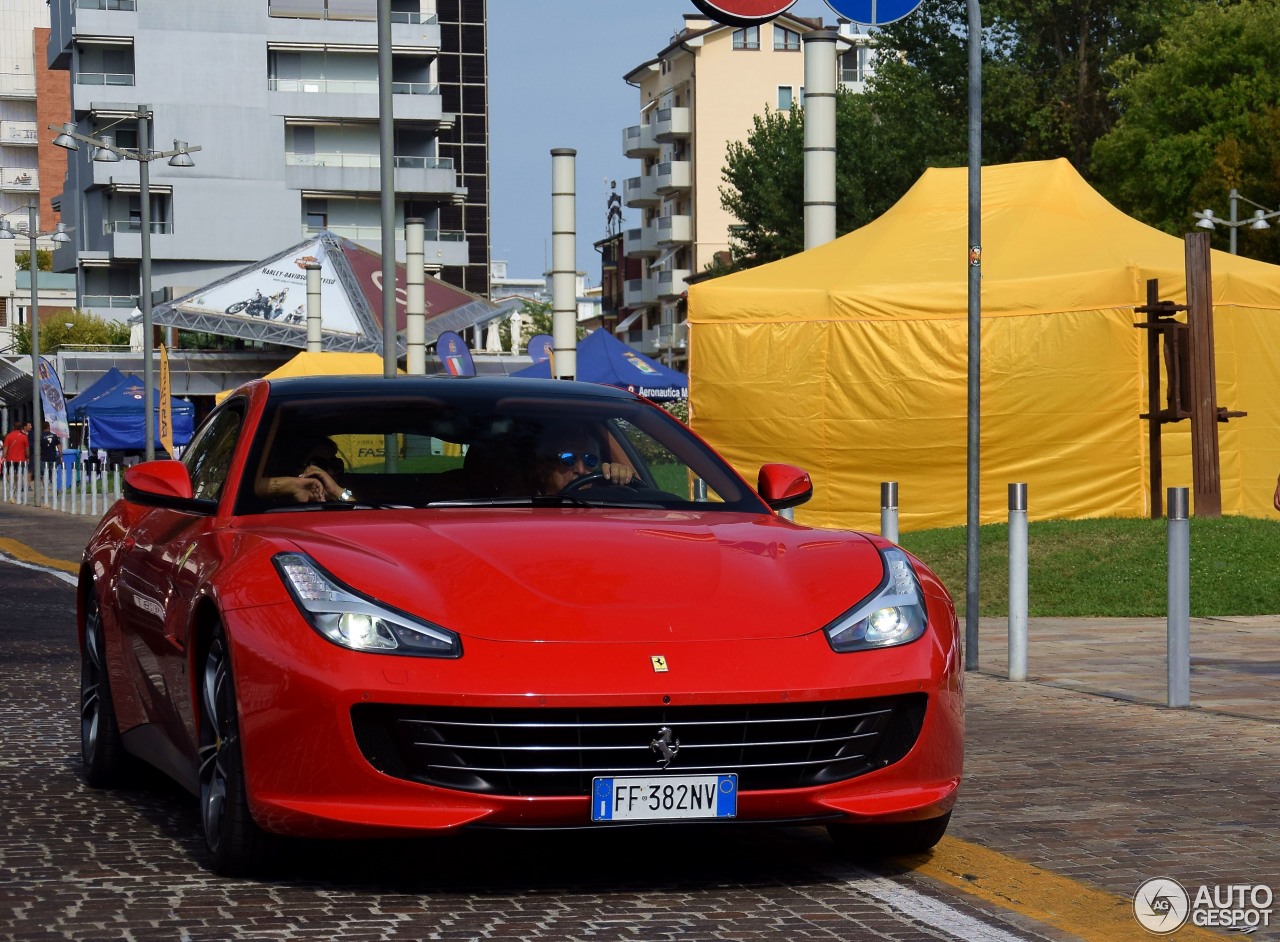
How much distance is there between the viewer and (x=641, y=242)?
12225cm

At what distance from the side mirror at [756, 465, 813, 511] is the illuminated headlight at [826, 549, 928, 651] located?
0.92 meters

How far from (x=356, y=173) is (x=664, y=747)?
83990mm

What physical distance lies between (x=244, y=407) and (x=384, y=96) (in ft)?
58.4

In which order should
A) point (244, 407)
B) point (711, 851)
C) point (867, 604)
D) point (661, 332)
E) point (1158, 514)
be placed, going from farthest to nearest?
point (661, 332) < point (1158, 514) < point (244, 407) < point (711, 851) < point (867, 604)

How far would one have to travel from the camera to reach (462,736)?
5262 millimetres

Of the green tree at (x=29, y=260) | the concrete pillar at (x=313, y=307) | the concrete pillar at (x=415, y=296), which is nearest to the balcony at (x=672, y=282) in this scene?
the green tree at (x=29, y=260)

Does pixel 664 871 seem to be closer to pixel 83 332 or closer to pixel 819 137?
pixel 819 137

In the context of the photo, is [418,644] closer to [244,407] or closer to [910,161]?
[244,407]

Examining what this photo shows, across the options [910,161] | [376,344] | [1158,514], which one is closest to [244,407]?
[1158,514]

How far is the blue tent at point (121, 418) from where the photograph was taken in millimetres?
54344

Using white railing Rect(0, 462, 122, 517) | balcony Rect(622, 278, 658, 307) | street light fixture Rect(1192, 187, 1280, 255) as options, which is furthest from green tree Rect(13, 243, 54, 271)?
street light fixture Rect(1192, 187, 1280, 255)

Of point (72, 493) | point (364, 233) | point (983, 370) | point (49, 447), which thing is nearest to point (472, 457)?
point (983, 370)

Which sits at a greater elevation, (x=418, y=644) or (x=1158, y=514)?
(x=418, y=644)

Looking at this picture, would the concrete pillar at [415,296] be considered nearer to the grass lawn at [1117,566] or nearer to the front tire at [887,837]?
the grass lawn at [1117,566]
